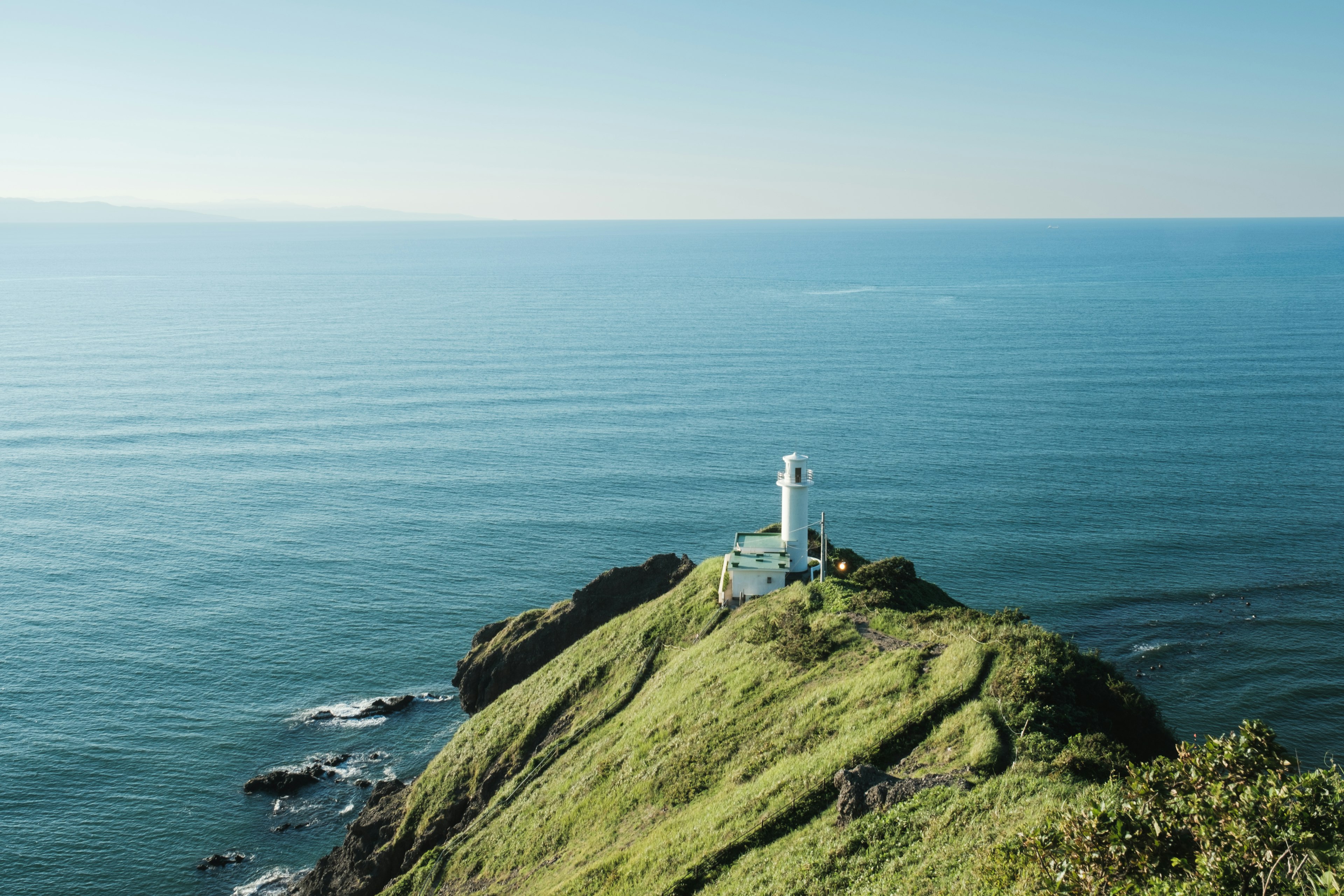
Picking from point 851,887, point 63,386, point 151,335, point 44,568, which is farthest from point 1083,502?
point 151,335

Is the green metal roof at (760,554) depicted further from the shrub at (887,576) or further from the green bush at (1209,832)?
the green bush at (1209,832)

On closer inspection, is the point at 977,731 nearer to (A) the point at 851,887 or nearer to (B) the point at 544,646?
(A) the point at 851,887

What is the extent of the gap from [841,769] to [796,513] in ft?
74.4

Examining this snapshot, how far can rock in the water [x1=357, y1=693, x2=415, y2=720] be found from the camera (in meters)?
65.6

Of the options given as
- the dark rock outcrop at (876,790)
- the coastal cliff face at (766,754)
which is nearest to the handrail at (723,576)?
the coastal cliff face at (766,754)

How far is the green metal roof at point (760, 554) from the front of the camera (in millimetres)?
53062

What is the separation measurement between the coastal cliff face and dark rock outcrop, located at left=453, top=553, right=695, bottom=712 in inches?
219

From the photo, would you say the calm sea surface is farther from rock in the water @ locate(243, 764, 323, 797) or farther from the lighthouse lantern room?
the lighthouse lantern room

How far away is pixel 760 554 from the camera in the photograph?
5434 centimetres

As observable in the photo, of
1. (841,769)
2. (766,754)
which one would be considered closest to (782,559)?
(766,754)

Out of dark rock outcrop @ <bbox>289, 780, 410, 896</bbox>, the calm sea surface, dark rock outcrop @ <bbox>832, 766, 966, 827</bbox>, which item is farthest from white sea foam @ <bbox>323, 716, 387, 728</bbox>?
dark rock outcrop @ <bbox>832, 766, 966, 827</bbox>

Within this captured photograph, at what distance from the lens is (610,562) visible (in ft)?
277

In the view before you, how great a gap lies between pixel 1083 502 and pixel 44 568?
9875 cm

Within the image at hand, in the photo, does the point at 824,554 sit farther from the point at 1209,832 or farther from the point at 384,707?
the point at 1209,832
